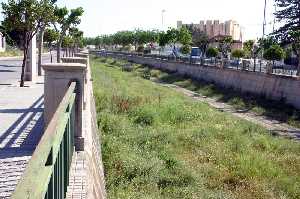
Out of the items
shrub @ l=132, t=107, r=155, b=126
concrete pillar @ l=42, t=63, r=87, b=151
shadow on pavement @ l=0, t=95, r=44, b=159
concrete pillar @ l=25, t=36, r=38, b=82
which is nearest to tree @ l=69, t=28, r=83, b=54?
concrete pillar @ l=25, t=36, r=38, b=82

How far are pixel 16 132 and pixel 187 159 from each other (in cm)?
588

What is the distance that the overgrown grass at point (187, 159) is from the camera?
1096 centimetres

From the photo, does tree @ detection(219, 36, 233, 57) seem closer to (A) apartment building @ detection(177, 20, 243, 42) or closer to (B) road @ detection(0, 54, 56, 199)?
(B) road @ detection(0, 54, 56, 199)

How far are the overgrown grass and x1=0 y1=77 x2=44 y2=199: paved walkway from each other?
6.61 ft

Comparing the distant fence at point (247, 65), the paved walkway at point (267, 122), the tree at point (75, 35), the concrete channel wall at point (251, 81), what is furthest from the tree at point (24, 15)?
the tree at point (75, 35)

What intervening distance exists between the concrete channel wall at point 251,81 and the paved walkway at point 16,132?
19.9m

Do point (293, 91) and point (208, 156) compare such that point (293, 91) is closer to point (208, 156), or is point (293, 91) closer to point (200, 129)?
point (200, 129)

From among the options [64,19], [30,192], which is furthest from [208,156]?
[64,19]

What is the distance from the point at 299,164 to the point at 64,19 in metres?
33.0

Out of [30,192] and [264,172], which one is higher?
[30,192]

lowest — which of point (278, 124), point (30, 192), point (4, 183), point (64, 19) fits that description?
point (278, 124)

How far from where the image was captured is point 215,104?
34.7 meters

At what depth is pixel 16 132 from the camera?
9477 mm

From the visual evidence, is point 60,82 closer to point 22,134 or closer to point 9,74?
point 22,134
